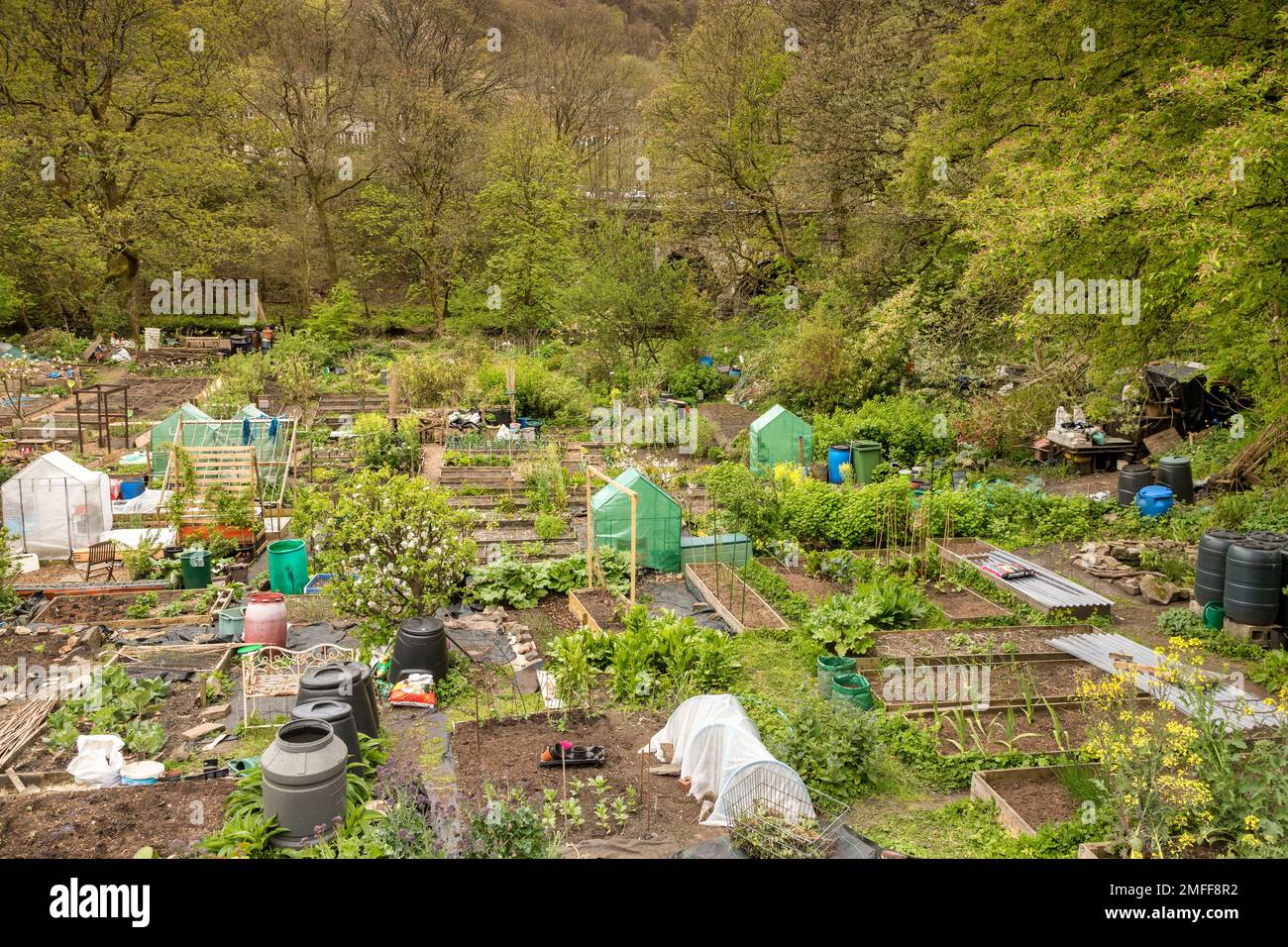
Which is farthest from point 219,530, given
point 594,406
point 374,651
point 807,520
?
point 594,406

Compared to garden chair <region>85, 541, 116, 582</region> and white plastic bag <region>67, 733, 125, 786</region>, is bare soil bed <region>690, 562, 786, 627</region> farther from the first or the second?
garden chair <region>85, 541, 116, 582</region>

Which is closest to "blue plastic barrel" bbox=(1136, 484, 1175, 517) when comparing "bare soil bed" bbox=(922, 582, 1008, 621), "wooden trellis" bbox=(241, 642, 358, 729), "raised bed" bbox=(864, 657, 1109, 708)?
"bare soil bed" bbox=(922, 582, 1008, 621)

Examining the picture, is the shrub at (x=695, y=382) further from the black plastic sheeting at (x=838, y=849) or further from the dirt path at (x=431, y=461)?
the black plastic sheeting at (x=838, y=849)

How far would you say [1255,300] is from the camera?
10383 millimetres

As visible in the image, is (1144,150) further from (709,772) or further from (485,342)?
(485,342)

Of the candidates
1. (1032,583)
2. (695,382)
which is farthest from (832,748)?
(695,382)

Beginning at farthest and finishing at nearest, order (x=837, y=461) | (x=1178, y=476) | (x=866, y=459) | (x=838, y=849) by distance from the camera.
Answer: (x=837, y=461) < (x=866, y=459) < (x=1178, y=476) < (x=838, y=849)

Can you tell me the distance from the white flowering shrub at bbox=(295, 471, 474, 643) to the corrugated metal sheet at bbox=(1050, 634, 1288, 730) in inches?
252

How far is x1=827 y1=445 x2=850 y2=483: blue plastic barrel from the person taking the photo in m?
17.1

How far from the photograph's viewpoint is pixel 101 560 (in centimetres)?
1310

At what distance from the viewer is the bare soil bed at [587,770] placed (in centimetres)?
684

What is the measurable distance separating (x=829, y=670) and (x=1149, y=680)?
105 inches

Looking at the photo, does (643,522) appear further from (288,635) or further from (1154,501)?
(1154,501)
